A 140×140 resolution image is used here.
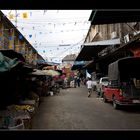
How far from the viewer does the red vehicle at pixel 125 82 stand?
17.0m

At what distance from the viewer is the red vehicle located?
17.0 meters

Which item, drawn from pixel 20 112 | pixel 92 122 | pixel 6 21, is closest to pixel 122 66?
pixel 92 122

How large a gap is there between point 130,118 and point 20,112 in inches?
239

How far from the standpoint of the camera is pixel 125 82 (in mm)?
17969

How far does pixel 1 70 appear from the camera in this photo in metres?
9.65
